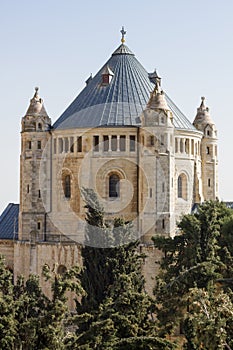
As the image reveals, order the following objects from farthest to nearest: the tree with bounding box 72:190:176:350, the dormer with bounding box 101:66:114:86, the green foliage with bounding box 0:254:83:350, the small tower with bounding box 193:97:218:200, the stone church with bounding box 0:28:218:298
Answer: the small tower with bounding box 193:97:218:200
the dormer with bounding box 101:66:114:86
the stone church with bounding box 0:28:218:298
the tree with bounding box 72:190:176:350
the green foliage with bounding box 0:254:83:350

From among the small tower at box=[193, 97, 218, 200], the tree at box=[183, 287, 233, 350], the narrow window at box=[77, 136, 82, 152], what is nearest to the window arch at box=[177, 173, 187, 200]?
the small tower at box=[193, 97, 218, 200]

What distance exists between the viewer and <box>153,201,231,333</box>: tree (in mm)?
36528

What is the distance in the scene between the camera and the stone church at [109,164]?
54.4m

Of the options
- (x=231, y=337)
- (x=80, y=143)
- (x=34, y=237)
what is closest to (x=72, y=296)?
(x=34, y=237)

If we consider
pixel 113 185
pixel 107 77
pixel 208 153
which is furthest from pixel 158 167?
pixel 208 153

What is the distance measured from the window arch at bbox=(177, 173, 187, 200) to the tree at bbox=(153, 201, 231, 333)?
35.4ft

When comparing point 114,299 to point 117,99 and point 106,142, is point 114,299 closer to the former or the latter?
point 106,142

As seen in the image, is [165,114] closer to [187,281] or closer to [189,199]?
[189,199]

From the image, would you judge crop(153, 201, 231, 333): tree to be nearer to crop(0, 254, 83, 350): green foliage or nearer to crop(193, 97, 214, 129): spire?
crop(0, 254, 83, 350): green foliage

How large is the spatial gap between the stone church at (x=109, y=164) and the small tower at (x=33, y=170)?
0.08 m

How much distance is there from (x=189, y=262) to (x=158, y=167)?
13.9 metres

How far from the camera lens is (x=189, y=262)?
41.6 meters

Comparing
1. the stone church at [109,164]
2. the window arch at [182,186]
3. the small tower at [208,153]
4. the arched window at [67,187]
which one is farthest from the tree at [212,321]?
the small tower at [208,153]

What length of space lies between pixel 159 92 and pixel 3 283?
83.0 feet
